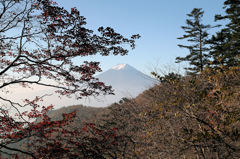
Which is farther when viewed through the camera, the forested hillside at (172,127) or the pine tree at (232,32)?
the pine tree at (232,32)

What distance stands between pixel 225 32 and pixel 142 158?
63.0 feet

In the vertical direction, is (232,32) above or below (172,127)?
above

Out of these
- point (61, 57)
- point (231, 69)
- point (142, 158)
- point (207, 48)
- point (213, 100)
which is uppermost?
point (207, 48)

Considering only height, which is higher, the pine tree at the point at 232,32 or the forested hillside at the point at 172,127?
the pine tree at the point at 232,32

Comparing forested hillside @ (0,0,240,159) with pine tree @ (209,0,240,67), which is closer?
forested hillside @ (0,0,240,159)

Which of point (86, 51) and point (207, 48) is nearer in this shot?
point (86, 51)

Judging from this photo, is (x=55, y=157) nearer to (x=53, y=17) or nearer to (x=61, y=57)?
(x=61, y=57)

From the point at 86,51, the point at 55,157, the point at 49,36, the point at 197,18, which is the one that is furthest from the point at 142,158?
the point at 197,18

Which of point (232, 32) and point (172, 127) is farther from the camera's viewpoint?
point (232, 32)

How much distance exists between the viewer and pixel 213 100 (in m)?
4.60

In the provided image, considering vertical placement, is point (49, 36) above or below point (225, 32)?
below

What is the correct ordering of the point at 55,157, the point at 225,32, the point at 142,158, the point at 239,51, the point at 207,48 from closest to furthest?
the point at 55,157, the point at 142,158, the point at 239,51, the point at 225,32, the point at 207,48

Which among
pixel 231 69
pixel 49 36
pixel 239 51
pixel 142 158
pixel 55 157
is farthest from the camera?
pixel 239 51

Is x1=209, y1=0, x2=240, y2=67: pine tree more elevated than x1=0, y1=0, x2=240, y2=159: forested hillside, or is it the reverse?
x1=209, y1=0, x2=240, y2=67: pine tree
